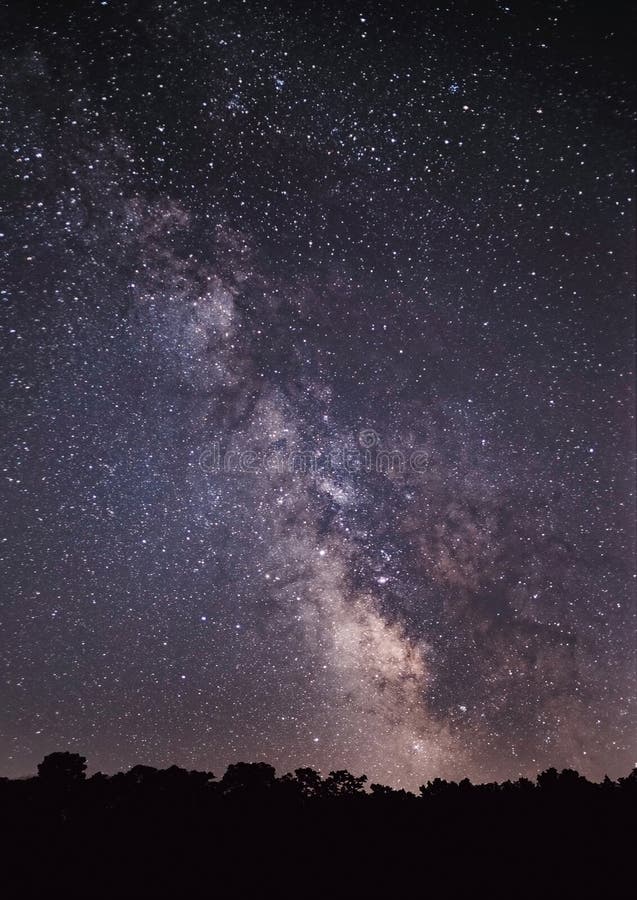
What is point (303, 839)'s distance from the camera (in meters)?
10.8

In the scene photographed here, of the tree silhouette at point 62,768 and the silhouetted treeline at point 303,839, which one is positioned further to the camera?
the tree silhouette at point 62,768

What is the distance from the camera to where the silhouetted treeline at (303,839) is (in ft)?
28.5

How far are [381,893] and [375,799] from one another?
678cm

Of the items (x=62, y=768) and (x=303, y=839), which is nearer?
(x=303, y=839)

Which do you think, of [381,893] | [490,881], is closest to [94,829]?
[381,893]

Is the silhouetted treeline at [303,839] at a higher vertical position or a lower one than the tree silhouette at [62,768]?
higher

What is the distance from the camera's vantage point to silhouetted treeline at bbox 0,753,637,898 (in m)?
8.67

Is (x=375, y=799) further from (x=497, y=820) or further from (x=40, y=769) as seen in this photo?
(x=40, y=769)

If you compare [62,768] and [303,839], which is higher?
[303,839]

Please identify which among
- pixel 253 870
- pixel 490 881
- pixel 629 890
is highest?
pixel 629 890

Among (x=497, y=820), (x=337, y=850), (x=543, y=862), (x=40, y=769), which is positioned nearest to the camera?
(x=543, y=862)

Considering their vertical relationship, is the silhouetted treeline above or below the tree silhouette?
above

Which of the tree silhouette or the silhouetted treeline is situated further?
the tree silhouette

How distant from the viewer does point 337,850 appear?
1030 centimetres
